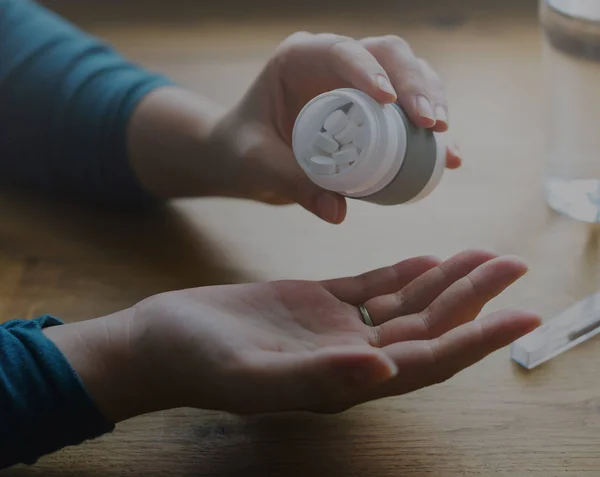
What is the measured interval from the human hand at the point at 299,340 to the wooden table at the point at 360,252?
0.15 feet

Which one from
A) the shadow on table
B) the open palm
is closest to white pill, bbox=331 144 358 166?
the open palm

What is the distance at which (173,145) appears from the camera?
32.0 inches

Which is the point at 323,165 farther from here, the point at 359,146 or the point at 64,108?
the point at 64,108

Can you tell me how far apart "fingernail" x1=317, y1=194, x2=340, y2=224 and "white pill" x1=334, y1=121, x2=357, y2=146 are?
9 cm

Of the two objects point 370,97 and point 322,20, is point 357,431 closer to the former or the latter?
point 370,97

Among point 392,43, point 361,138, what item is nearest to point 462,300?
point 361,138

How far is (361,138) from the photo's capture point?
1.91 ft

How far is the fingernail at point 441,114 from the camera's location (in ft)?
2.12

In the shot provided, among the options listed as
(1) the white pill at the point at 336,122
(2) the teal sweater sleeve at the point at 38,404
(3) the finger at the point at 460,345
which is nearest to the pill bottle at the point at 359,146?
(1) the white pill at the point at 336,122

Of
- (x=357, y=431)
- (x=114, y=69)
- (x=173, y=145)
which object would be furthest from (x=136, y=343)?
(x=114, y=69)

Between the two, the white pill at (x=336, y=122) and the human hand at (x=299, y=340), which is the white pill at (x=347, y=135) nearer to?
the white pill at (x=336, y=122)

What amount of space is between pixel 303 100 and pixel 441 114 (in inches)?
5.5

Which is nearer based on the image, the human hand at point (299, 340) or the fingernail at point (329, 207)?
the human hand at point (299, 340)

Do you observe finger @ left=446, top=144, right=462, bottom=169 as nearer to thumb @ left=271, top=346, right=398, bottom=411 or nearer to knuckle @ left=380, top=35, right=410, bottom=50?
knuckle @ left=380, top=35, right=410, bottom=50
